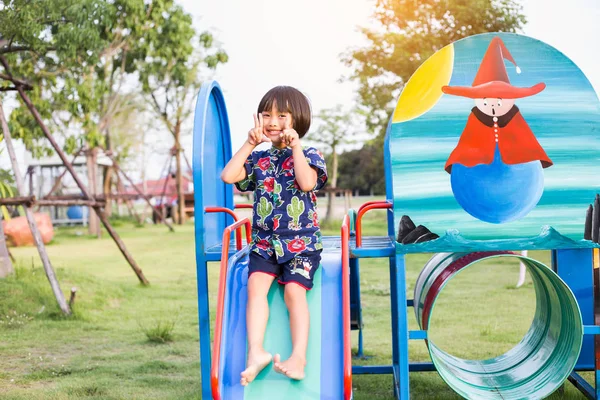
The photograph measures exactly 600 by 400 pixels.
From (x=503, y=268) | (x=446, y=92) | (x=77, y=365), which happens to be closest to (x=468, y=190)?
(x=446, y=92)

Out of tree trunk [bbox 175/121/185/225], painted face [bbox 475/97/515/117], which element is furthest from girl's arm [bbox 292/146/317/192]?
tree trunk [bbox 175/121/185/225]

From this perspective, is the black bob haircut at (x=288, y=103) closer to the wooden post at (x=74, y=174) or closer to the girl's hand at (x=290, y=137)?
the girl's hand at (x=290, y=137)

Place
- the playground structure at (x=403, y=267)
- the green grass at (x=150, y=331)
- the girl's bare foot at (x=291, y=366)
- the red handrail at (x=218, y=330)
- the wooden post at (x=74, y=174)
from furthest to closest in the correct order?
the wooden post at (x=74, y=174), the green grass at (x=150, y=331), the playground structure at (x=403, y=267), the girl's bare foot at (x=291, y=366), the red handrail at (x=218, y=330)

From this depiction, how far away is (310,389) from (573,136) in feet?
6.29

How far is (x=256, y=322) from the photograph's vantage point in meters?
3.31

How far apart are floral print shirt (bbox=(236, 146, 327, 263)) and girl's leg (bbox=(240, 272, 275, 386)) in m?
0.15

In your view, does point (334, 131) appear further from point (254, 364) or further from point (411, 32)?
point (254, 364)

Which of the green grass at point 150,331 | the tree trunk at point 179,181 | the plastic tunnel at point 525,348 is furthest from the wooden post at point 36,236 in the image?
the tree trunk at point 179,181

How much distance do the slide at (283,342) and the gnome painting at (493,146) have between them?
1.70ft

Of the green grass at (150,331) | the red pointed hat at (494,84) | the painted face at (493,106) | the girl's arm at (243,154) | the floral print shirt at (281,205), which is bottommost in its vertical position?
the green grass at (150,331)

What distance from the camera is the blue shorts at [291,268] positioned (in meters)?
3.47

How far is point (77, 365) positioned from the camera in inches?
209

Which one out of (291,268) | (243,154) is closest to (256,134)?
(243,154)

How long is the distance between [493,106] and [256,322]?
1.67 meters
